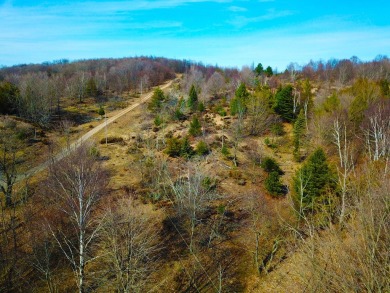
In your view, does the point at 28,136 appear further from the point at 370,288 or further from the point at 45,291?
the point at 370,288

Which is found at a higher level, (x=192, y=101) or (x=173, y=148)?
(x=192, y=101)

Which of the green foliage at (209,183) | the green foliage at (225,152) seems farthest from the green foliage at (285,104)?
the green foliage at (209,183)

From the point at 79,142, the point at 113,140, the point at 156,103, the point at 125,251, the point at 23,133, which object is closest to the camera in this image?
the point at 125,251

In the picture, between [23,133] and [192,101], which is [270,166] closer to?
[192,101]

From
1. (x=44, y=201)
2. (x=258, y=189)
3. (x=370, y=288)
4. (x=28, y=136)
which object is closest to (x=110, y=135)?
(x=28, y=136)

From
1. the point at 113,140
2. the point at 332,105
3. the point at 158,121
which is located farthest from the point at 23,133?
the point at 332,105

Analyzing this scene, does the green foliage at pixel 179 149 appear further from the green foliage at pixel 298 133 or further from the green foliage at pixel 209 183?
the green foliage at pixel 298 133
